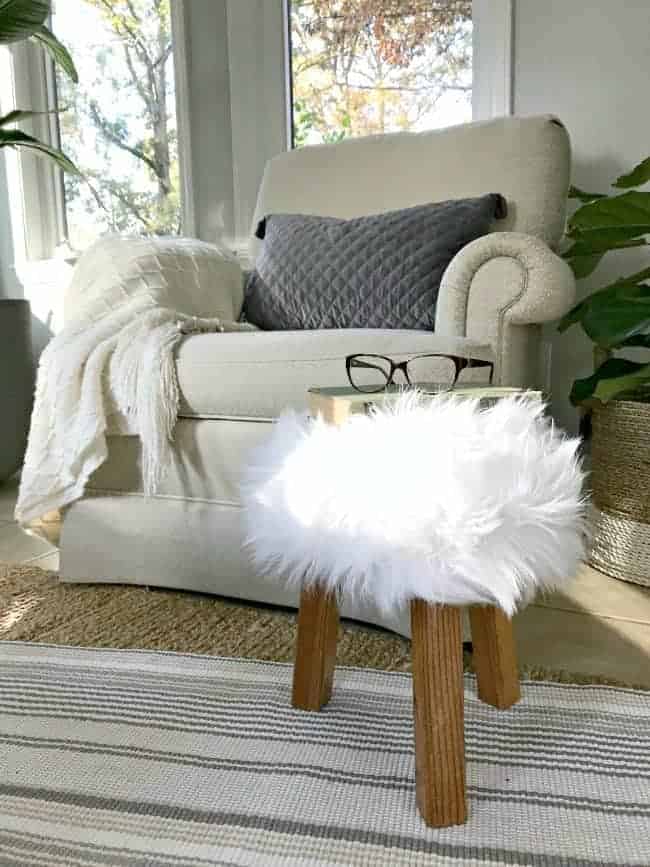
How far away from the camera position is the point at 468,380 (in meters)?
1.19

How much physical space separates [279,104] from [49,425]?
1535 mm

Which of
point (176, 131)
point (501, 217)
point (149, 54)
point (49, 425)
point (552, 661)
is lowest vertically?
point (552, 661)

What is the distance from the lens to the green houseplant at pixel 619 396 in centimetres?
A: 138

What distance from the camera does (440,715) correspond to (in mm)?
732

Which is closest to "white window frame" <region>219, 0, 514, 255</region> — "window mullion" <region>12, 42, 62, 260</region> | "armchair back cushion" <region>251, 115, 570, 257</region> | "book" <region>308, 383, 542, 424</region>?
"armchair back cushion" <region>251, 115, 570, 257</region>

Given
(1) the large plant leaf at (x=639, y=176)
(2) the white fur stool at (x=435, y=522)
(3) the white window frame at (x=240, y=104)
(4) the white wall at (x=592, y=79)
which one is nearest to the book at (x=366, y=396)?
(2) the white fur stool at (x=435, y=522)

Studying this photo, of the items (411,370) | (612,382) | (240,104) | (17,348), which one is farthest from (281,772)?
(240,104)

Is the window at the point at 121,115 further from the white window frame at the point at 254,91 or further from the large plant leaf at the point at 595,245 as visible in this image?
the large plant leaf at the point at 595,245

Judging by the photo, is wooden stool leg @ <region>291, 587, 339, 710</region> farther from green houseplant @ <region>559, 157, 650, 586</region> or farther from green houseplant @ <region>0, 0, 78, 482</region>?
green houseplant @ <region>0, 0, 78, 482</region>

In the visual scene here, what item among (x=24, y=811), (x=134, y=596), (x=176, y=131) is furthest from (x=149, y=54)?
(x=24, y=811)

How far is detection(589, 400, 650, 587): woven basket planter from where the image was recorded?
1.42 metres

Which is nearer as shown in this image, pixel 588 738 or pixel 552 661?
pixel 588 738

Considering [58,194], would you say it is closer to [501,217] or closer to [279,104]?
[279,104]

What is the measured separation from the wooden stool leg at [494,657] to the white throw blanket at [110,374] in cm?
62
